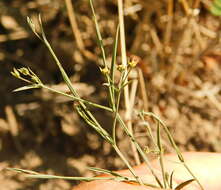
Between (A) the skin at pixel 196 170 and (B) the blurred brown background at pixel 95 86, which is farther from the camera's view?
(B) the blurred brown background at pixel 95 86

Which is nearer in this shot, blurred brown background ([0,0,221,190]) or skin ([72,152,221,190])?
skin ([72,152,221,190])

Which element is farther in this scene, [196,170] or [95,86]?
[95,86]

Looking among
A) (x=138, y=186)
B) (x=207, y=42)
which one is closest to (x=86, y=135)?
(x=207, y=42)

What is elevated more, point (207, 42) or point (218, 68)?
point (207, 42)

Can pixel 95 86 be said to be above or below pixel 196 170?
above

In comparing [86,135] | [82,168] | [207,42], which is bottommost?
[82,168]

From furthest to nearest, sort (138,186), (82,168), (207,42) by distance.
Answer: (207,42) < (82,168) < (138,186)

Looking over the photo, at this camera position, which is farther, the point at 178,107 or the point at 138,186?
the point at 178,107

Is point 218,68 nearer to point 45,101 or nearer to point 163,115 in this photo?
point 163,115
